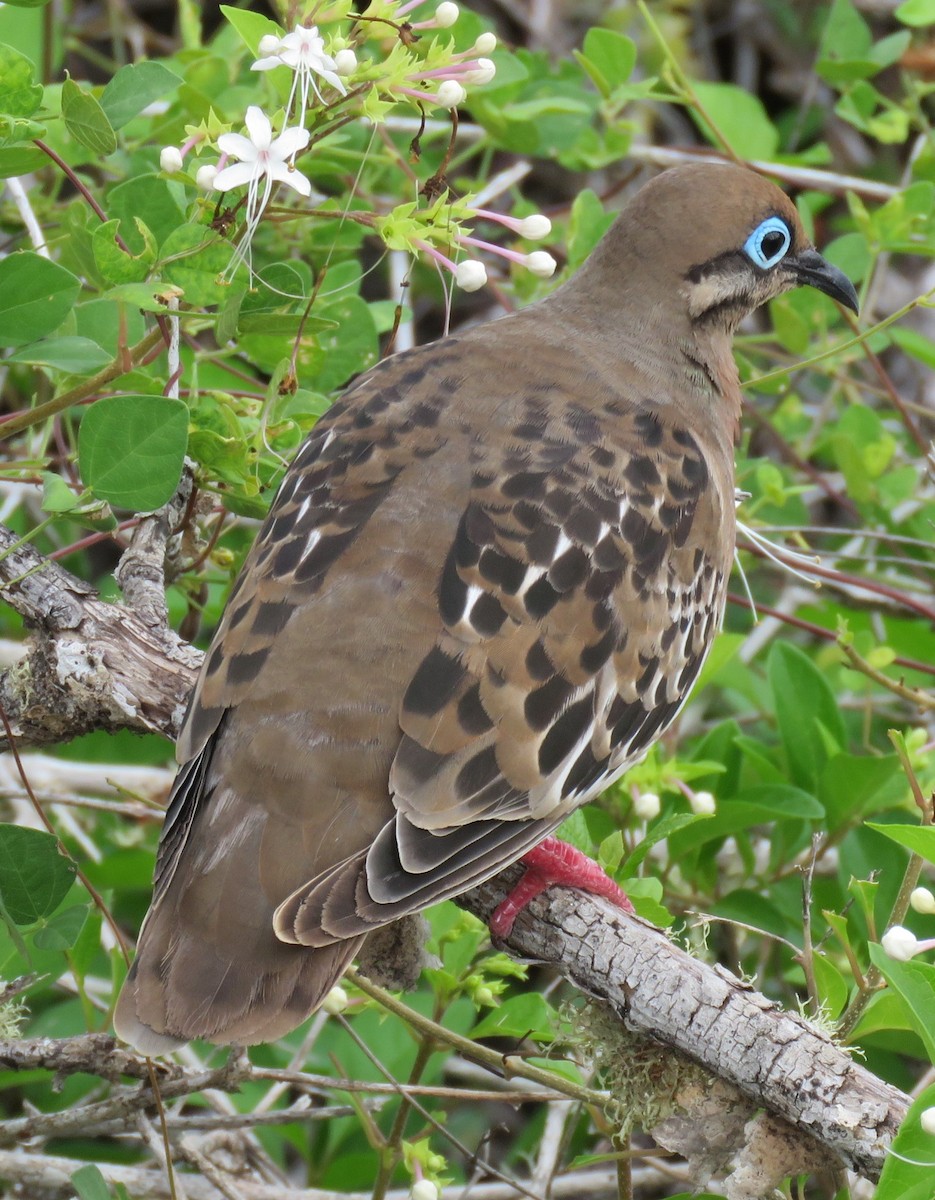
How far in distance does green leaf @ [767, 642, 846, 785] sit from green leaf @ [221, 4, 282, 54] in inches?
71.8

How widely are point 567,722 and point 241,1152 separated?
125 centimetres

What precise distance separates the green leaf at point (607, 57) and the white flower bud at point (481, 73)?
153 cm

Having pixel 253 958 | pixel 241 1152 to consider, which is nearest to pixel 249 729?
pixel 253 958

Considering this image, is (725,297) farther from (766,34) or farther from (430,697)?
(766,34)

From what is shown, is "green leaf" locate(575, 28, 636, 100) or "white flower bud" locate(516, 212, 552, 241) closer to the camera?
"white flower bud" locate(516, 212, 552, 241)

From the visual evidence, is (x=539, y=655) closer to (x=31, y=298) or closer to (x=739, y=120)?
(x=31, y=298)

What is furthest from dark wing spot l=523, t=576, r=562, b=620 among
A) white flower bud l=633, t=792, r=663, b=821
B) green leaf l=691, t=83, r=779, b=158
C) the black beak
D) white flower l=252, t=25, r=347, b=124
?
green leaf l=691, t=83, r=779, b=158

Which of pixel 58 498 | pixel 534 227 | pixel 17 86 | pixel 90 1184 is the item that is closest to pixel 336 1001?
pixel 90 1184

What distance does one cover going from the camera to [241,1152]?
338 centimetres

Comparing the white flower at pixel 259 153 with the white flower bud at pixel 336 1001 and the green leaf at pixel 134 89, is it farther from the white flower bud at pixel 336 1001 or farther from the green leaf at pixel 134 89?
the white flower bud at pixel 336 1001

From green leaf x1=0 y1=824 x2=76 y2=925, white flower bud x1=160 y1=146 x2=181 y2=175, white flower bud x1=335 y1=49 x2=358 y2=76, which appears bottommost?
green leaf x1=0 y1=824 x2=76 y2=925

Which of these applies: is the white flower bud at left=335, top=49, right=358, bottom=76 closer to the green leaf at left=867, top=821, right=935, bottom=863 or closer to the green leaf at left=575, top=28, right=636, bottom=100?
the green leaf at left=867, top=821, right=935, bottom=863

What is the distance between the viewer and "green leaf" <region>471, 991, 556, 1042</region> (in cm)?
307

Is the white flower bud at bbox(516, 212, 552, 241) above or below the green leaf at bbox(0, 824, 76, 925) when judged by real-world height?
above
